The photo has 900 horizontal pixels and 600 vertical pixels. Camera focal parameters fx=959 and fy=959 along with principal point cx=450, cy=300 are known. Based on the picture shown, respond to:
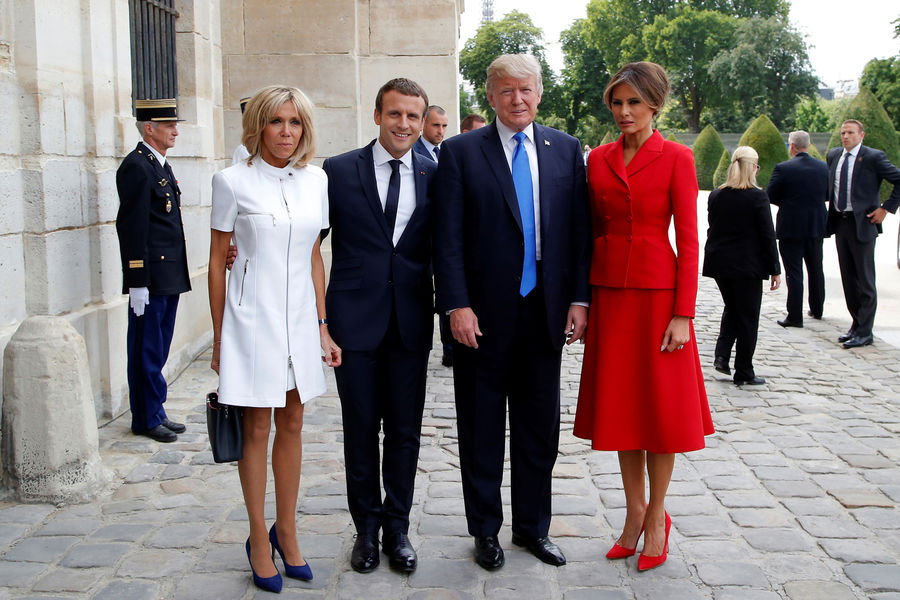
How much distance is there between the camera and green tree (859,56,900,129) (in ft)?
149

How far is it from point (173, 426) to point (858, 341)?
A: 6527 mm

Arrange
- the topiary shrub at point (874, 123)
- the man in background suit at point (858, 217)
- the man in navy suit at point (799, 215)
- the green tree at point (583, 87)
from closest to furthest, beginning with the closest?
the man in background suit at point (858, 217)
the man in navy suit at point (799, 215)
the topiary shrub at point (874, 123)
the green tree at point (583, 87)

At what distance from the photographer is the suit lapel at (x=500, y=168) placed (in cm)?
393

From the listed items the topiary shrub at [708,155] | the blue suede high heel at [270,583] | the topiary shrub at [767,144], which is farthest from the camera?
the topiary shrub at [708,155]

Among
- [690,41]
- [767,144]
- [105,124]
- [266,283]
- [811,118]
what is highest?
[690,41]

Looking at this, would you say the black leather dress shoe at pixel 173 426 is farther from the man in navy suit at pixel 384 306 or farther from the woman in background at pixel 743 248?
the woman in background at pixel 743 248

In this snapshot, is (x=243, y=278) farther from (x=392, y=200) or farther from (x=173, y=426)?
(x=173, y=426)

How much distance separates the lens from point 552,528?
4.57m

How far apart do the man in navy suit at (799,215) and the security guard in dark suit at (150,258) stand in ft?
22.1

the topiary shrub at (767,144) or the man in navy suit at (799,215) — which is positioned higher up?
the topiary shrub at (767,144)

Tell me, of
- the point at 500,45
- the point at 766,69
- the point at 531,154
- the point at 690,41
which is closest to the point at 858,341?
the point at 531,154

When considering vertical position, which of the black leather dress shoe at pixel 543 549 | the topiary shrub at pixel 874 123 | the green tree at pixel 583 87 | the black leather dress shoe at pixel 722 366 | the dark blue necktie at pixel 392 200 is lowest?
the black leather dress shoe at pixel 543 549

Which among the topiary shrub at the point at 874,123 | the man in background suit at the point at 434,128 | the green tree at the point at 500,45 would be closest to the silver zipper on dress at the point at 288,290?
the man in background suit at the point at 434,128

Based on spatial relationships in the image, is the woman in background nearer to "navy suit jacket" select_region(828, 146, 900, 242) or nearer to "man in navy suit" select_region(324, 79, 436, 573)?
"navy suit jacket" select_region(828, 146, 900, 242)
